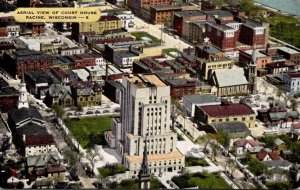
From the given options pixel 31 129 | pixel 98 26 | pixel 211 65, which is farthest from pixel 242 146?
pixel 98 26

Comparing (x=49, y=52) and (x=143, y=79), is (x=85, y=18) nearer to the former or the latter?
(x=49, y=52)

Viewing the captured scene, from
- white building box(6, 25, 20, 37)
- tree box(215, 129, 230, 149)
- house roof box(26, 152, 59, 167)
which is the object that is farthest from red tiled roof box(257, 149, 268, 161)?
white building box(6, 25, 20, 37)

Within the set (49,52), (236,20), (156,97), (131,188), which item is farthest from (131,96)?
(236,20)

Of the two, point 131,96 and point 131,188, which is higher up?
point 131,96

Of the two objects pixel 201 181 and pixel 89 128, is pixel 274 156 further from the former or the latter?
pixel 89 128

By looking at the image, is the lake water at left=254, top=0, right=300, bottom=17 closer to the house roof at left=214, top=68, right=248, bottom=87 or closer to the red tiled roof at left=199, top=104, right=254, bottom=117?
the house roof at left=214, top=68, right=248, bottom=87

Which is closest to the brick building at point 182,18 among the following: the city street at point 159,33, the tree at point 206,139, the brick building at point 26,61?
the city street at point 159,33
